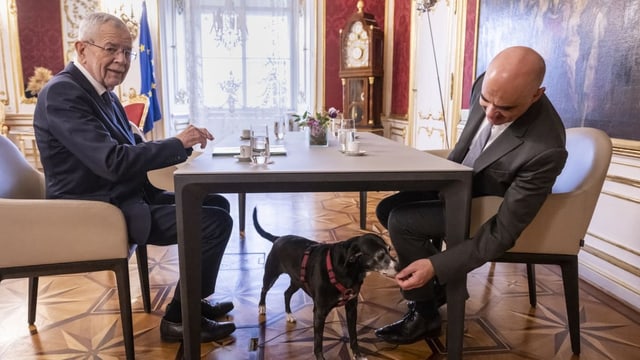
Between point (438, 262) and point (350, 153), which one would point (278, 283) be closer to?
point (350, 153)

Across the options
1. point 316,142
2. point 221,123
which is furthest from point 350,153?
point 221,123

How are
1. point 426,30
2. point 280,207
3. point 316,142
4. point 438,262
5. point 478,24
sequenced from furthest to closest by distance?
point 426,30 → point 280,207 → point 478,24 → point 316,142 → point 438,262

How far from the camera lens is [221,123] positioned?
5977 mm

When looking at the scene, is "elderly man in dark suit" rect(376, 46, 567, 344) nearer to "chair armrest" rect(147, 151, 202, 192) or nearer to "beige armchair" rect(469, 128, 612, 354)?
"beige armchair" rect(469, 128, 612, 354)

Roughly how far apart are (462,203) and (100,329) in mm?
1553

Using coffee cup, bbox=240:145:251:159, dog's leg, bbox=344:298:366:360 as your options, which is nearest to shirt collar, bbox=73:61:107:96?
coffee cup, bbox=240:145:251:159

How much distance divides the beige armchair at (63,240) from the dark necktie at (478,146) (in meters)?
1.32

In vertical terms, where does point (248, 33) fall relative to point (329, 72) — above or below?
above

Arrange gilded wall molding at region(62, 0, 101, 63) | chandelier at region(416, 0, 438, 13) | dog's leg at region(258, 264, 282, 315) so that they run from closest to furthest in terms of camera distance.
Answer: dog's leg at region(258, 264, 282, 315), chandelier at region(416, 0, 438, 13), gilded wall molding at region(62, 0, 101, 63)

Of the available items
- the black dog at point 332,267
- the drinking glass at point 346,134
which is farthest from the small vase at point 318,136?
the black dog at point 332,267

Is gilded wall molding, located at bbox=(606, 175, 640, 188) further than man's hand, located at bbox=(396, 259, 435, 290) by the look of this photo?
Yes

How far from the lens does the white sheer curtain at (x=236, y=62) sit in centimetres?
579

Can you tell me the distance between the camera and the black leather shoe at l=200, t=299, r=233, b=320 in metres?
1.96

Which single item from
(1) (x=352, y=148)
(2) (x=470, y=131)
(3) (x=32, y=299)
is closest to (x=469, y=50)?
(2) (x=470, y=131)
